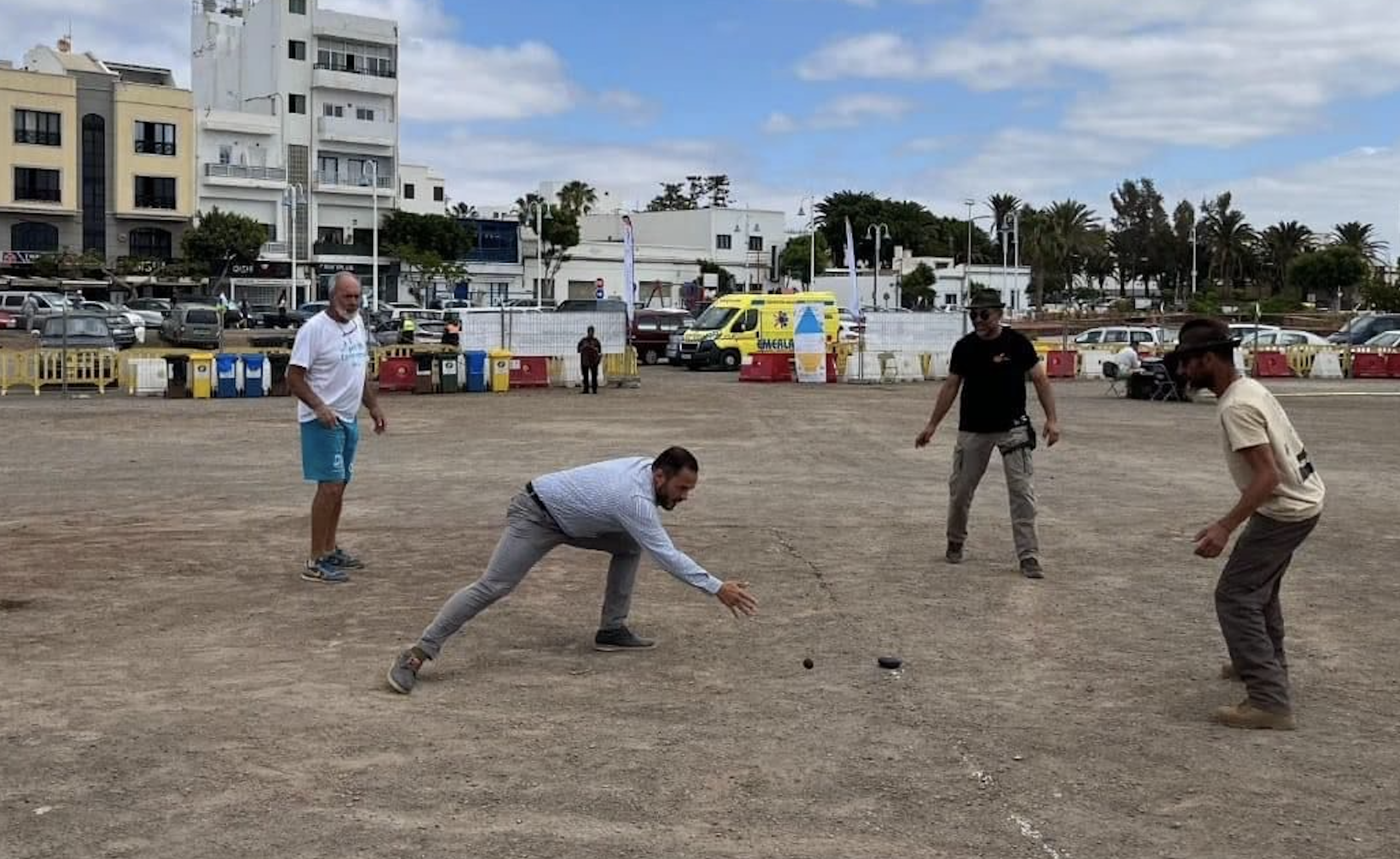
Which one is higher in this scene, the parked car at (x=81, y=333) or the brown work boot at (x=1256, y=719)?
the parked car at (x=81, y=333)

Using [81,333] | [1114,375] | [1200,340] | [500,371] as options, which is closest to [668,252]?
[81,333]

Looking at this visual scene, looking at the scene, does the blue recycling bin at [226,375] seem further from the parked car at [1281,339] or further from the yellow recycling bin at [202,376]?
the parked car at [1281,339]

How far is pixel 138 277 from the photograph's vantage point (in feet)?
225

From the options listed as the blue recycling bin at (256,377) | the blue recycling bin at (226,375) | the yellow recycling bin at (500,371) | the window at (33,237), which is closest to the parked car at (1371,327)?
the yellow recycling bin at (500,371)

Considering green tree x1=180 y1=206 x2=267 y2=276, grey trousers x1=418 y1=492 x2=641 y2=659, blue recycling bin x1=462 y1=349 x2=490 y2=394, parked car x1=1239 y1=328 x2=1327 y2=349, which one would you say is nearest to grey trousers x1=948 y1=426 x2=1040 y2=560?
grey trousers x1=418 y1=492 x2=641 y2=659

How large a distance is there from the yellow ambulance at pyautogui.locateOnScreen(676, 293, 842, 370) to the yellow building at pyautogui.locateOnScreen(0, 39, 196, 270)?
138ft

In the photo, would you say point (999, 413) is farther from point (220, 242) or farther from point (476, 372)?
point (220, 242)

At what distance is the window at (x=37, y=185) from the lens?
6888 cm

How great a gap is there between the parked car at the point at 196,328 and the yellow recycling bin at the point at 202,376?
1563 cm

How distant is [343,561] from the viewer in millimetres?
9398

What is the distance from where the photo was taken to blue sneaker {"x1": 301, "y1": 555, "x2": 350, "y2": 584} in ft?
29.8

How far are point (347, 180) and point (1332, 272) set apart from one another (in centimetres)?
6022

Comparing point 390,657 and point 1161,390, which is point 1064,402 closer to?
point 1161,390

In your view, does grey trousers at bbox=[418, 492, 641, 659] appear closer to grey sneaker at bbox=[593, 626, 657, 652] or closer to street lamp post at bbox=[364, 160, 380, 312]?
grey sneaker at bbox=[593, 626, 657, 652]
